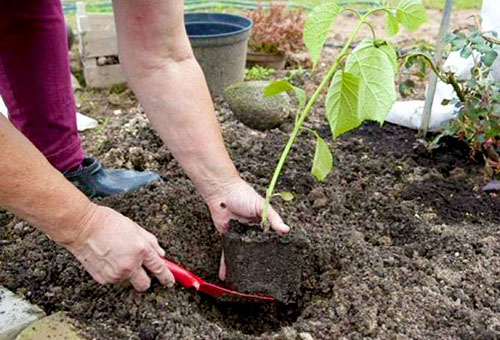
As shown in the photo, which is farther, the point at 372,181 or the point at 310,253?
the point at 372,181

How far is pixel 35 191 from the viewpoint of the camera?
1.45 meters

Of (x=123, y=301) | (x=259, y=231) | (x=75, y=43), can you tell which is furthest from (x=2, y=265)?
(x=75, y=43)

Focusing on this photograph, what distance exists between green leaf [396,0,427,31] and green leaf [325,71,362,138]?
0.20 m

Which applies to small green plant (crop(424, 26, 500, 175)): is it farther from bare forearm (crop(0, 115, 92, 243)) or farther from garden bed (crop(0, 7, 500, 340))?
bare forearm (crop(0, 115, 92, 243))

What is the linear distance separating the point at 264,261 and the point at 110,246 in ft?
1.56

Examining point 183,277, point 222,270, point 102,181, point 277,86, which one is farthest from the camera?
point 102,181

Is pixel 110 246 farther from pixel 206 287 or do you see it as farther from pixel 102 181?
pixel 102 181

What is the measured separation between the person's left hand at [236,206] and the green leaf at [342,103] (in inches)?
14.1

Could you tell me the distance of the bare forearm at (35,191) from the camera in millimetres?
1422

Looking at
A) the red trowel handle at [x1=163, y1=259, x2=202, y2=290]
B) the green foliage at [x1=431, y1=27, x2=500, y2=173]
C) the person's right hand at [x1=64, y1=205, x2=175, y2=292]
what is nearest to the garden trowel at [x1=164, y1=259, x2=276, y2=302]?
the red trowel handle at [x1=163, y1=259, x2=202, y2=290]

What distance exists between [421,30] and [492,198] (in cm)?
304

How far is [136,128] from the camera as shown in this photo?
2.99 metres

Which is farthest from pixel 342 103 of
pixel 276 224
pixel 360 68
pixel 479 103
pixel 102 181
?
pixel 102 181

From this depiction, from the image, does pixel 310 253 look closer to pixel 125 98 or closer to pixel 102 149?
pixel 102 149
